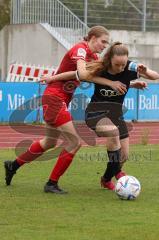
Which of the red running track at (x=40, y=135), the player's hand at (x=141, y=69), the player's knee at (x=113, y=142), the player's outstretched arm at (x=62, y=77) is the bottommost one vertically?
the red running track at (x=40, y=135)

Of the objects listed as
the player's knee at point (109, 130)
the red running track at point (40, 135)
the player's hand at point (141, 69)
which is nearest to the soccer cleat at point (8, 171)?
the player's knee at point (109, 130)

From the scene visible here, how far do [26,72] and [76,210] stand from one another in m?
20.8

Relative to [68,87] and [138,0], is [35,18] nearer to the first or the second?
[138,0]

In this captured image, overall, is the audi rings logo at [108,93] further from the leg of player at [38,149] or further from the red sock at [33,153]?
the red sock at [33,153]

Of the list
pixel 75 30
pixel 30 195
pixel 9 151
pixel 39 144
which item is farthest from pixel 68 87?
pixel 75 30

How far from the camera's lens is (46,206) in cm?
776

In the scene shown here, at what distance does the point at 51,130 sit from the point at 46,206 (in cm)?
157

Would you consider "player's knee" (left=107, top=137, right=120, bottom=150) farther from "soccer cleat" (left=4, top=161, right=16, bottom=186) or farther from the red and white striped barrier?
the red and white striped barrier

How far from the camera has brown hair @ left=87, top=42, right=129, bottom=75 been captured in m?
8.39

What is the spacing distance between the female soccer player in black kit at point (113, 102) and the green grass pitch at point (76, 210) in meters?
0.60

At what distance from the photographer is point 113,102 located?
876cm

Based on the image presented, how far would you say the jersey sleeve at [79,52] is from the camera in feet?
28.0

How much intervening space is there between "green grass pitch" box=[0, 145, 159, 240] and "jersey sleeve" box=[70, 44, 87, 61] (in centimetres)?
167

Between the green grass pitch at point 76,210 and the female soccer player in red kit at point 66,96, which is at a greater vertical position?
the female soccer player in red kit at point 66,96
